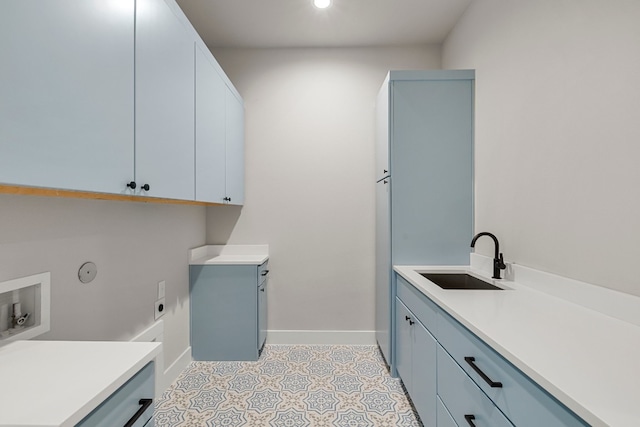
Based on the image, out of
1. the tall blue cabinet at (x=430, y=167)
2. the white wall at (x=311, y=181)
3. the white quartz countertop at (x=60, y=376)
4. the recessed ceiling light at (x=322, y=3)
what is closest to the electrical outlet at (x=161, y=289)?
the white wall at (x=311, y=181)

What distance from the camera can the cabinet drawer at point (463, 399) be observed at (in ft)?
3.12

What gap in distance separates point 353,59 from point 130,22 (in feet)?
6.93

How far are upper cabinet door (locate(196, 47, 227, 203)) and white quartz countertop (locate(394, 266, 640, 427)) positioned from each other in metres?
1.46

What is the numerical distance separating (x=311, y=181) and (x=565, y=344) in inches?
86.8

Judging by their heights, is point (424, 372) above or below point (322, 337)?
above

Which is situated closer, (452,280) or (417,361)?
(417,361)

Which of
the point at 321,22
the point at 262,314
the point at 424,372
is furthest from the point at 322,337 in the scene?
the point at 321,22

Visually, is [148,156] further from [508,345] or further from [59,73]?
[508,345]

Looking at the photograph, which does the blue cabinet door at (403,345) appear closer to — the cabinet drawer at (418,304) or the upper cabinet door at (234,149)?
the cabinet drawer at (418,304)

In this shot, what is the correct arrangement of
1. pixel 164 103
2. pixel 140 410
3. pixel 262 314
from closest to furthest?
pixel 140 410 → pixel 164 103 → pixel 262 314

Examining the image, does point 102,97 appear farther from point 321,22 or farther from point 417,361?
point 321,22

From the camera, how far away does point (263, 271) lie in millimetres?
2586

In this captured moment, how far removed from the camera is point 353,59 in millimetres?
2785

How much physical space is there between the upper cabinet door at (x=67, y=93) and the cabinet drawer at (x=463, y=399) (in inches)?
57.1
